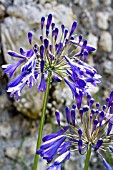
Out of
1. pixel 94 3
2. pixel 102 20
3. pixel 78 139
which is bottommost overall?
pixel 78 139

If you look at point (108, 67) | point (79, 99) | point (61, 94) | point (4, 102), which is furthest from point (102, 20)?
point (79, 99)

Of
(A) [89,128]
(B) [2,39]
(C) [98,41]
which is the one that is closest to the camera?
(A) [89,128]

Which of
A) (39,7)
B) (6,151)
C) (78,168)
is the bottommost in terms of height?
(78,168)

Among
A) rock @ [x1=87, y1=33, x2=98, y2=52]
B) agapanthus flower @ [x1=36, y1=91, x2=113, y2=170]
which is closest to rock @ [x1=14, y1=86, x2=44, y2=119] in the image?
rock @ [x1=87, y1=33, x2=98, y2=52]

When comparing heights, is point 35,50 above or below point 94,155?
above

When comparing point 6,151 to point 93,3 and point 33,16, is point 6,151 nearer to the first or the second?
point 33,16

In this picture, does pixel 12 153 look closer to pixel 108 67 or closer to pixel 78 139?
pixel 108 67

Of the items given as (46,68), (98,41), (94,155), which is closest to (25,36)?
(98,41)
